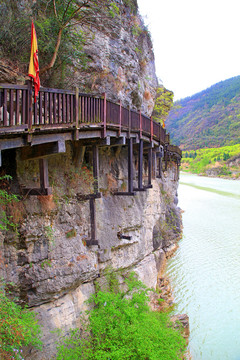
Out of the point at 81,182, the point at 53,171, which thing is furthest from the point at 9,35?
the point at 81,182

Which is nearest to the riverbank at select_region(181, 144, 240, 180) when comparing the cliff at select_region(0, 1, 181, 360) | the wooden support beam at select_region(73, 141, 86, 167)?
the cliff at select_region(0, 1, 181, 360)

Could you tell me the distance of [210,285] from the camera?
14.3 meters

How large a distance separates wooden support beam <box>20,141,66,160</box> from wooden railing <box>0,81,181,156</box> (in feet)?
1.52

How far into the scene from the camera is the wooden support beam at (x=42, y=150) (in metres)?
6.04

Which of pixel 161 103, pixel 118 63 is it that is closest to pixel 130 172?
pixel 118 63

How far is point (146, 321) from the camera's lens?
7246 mm

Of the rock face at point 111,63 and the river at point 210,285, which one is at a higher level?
the rock face at point 111,63

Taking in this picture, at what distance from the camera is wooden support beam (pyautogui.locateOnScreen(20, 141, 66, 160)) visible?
238 inches

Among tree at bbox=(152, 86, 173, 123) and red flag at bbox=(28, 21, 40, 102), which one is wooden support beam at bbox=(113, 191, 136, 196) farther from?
tree at bbox=(152, 86, 173, 123)

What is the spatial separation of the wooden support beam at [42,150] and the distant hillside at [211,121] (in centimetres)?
11659

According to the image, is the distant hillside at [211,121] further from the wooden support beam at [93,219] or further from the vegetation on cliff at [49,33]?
the wooden support beam at [93,219]

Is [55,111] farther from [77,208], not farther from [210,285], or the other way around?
[210,285]

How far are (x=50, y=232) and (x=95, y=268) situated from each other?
2245mm

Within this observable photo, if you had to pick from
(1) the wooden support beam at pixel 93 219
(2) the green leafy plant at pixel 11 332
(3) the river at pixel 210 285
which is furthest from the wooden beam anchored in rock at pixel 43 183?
(3) the river at pixel 210 285
